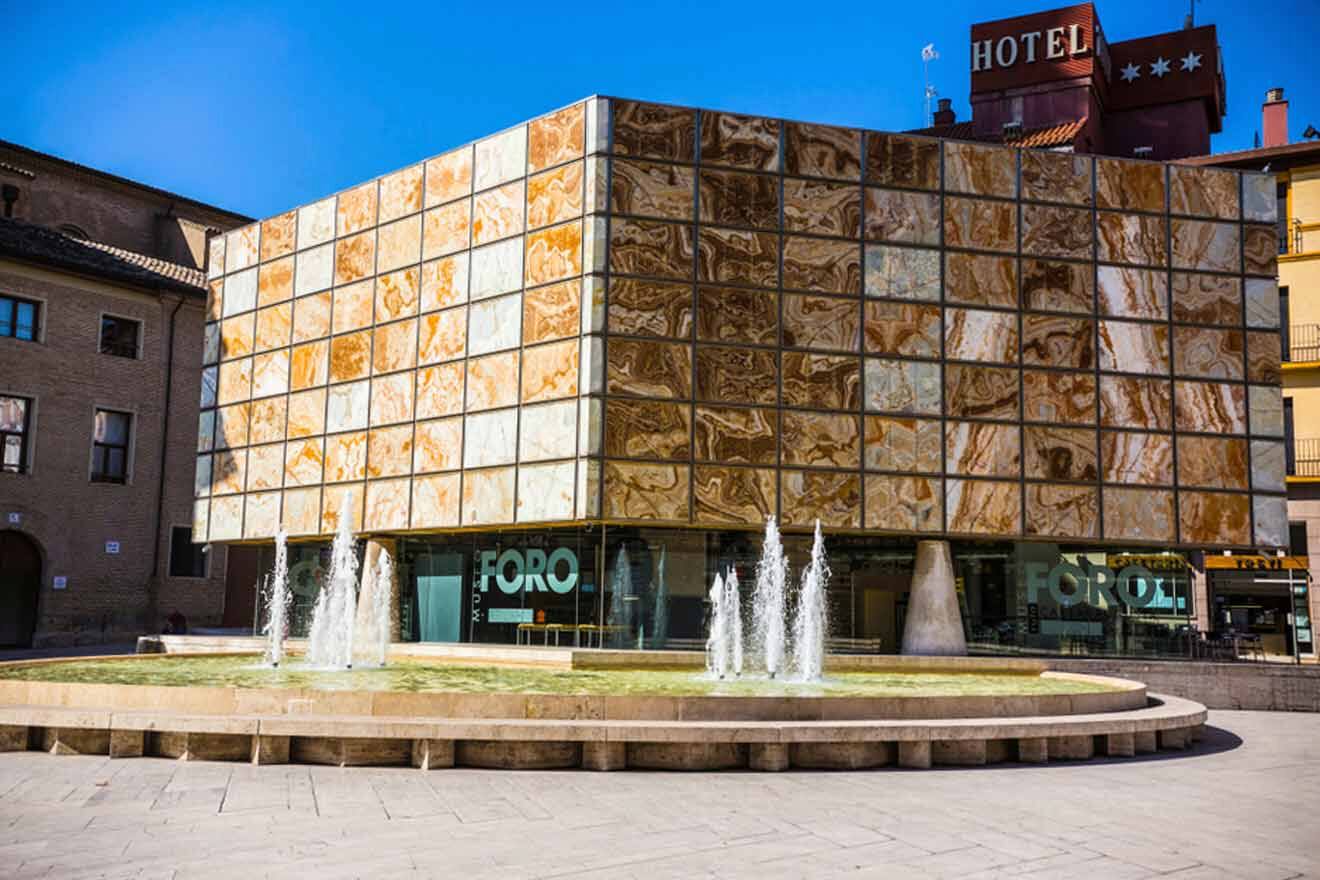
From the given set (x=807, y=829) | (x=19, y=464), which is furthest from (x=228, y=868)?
(x=19, y=464)

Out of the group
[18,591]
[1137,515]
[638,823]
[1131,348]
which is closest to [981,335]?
[1131,348]

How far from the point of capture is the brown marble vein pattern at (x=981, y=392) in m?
24.2

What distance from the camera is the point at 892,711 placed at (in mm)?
12688

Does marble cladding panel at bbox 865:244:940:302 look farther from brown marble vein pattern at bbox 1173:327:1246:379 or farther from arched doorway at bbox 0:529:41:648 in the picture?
arched doorway at bbox 0:529:41:648

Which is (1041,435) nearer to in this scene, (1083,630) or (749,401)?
(1083,630)

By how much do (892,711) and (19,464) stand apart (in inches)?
1156

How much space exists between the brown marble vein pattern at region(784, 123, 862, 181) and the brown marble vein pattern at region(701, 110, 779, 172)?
0.32 meters

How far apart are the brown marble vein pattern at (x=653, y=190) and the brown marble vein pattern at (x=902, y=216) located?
369 centimetres

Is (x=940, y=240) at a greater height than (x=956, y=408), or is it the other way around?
(x=940, y=240)

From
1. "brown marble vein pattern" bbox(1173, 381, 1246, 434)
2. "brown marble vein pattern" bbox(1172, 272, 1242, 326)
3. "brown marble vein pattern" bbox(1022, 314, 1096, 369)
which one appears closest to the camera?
"brown marble vein pattern" bbox(1022, 314, 1096, 369)

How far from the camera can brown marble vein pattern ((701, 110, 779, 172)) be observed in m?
23.7

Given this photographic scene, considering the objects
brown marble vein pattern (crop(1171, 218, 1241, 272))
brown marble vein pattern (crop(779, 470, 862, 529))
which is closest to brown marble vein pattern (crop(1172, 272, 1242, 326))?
brown marble vein pattern (crop(1171, 218, 1241, 272))

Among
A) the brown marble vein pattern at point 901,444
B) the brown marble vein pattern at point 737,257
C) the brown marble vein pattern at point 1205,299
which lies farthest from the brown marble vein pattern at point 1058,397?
the brown marble vein pattern at point 737,257

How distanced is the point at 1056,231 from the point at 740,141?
22.5 ft
